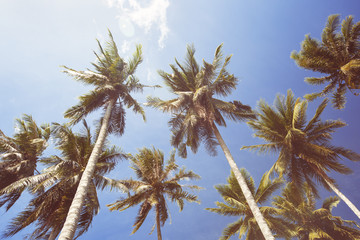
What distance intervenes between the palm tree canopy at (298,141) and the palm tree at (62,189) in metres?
9.65

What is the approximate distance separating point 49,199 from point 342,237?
21.0 metres

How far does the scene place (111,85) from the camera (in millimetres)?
10969

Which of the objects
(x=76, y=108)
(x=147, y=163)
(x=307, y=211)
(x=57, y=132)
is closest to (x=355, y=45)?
(x=307, y=211)

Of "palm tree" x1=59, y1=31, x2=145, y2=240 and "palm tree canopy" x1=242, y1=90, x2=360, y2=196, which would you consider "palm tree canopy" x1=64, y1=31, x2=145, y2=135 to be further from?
"palm tree canopy" x1=242, y1=90, x2=360, y2=196

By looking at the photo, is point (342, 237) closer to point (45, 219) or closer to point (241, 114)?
point (241, 114)

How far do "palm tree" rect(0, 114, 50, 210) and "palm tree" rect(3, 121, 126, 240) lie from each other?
1684 millimetres

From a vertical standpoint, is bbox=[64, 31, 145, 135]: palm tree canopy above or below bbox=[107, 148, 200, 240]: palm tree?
above

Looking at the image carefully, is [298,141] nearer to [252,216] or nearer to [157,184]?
[252,216]

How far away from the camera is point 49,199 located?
10.1 m

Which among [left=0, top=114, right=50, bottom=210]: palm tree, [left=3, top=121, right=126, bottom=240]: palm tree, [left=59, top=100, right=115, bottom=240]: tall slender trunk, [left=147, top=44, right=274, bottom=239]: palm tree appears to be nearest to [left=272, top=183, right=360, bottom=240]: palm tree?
[left=147, top=44, right=274, bottom=239]: palm tree

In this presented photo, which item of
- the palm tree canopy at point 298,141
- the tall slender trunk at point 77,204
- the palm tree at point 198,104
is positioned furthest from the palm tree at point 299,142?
the tall slender trunk at point 77,204

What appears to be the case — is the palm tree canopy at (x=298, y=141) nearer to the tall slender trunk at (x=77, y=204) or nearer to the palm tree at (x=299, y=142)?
the palm tree at (x=299, y=142)

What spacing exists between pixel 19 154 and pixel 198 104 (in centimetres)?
1145

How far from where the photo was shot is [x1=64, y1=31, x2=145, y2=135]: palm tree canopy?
1087cm
